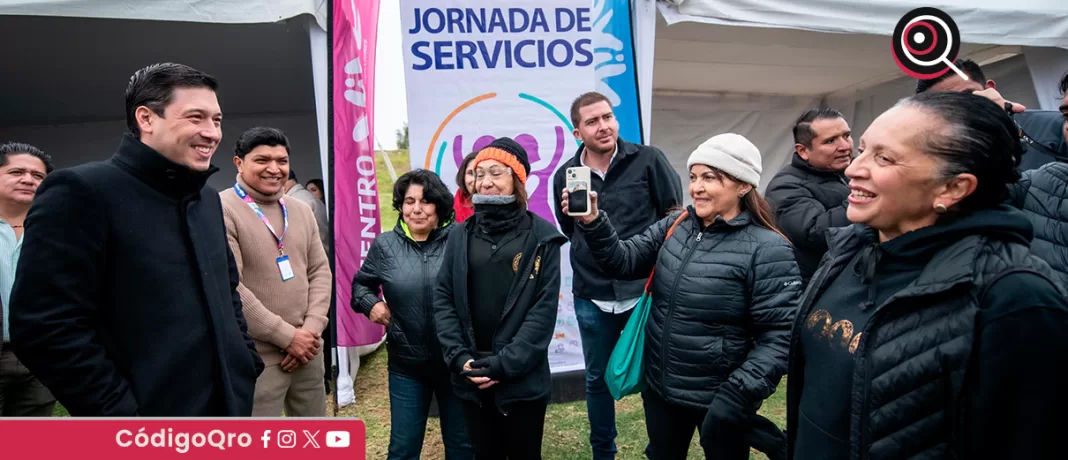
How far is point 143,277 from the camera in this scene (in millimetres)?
1461

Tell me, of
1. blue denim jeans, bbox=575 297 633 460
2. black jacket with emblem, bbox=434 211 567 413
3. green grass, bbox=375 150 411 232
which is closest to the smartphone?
black jacket with emblem, bbox=434 211 567 413

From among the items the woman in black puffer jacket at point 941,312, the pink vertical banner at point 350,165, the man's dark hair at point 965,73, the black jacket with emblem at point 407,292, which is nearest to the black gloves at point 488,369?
the black jacket with emblem at point 407,292

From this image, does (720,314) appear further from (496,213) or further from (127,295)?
(127,295)

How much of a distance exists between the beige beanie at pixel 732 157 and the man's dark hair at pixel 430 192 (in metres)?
1.26

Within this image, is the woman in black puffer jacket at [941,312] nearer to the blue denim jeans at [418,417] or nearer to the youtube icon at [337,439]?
the youtube icon at [337,439]

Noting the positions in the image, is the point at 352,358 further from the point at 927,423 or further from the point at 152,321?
the point at 927,423

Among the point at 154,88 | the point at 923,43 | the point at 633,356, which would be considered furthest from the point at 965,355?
the point at 154,88

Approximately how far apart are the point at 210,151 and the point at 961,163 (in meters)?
1.78

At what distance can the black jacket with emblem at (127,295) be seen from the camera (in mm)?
1345

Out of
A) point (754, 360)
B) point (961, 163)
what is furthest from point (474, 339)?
point (961, 163)

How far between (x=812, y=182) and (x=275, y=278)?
2.47 metres

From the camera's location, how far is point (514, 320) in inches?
89.4

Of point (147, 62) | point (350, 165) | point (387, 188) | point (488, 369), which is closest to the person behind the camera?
point (488, 369)

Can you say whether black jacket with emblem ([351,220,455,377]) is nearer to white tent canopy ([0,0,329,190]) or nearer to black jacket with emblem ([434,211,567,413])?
black jacket with emblem ([434,211,567,413])
